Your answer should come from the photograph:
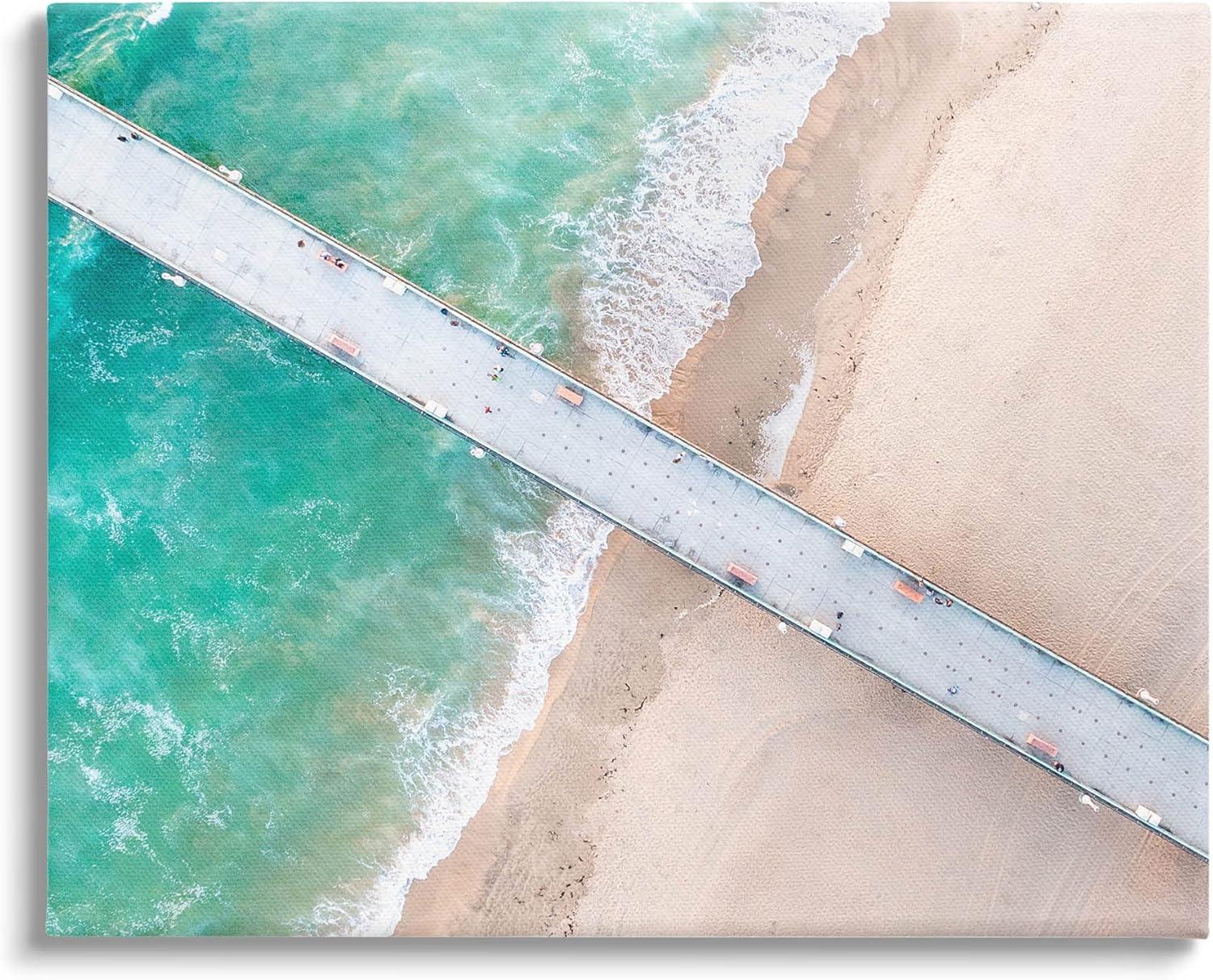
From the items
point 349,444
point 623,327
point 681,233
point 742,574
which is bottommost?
point 349,444

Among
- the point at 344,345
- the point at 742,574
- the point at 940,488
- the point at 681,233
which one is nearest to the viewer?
the point at 742,574

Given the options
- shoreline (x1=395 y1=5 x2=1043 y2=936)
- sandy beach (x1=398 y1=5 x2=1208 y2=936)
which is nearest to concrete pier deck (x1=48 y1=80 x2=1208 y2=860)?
sandy beach (x1=398 y1=5 x2=1208 y2=936)

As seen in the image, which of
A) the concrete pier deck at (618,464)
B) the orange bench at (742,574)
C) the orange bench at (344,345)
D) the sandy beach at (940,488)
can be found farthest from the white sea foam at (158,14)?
the orange bench at (742,574)

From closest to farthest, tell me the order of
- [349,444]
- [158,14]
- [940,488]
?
1. [158,14]
2. [940,488]
3. [349,444]

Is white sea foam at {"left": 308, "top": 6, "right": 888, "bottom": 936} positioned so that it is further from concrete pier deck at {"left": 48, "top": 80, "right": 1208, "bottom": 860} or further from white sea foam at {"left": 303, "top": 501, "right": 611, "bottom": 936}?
concrete pier deck at {"left": 48, "top": 80, "right": 1208, "bottom": 860}

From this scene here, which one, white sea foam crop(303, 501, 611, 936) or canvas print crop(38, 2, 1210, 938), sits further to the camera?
white sea foam crop(303, 501, 611, 936)

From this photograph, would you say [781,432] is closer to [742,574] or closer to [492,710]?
[742,574]

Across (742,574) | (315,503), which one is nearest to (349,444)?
(315,503)
